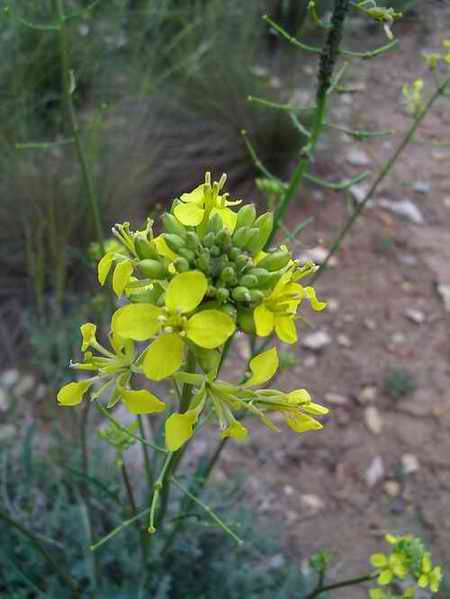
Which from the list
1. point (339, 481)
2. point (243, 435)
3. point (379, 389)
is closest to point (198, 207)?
point (243, 435)

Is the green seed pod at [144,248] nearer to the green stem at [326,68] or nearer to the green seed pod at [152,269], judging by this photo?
the green seed pod at [152,269]

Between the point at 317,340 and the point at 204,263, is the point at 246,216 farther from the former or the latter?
the point at 317,340

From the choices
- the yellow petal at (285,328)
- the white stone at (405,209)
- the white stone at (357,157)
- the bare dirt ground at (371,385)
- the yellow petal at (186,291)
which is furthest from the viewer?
the white stone at (357,157)

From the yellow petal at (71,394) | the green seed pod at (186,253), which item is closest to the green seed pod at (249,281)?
the green seed pod at (186,253)

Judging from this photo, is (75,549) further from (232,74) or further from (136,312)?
(232,74)

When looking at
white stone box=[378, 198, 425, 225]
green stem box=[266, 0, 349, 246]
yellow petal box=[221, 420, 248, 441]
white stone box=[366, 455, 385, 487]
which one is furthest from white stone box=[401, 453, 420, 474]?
yellow petal box=[221, 420, 248, 441]

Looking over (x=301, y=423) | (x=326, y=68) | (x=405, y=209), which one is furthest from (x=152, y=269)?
(x=405, y=209)
